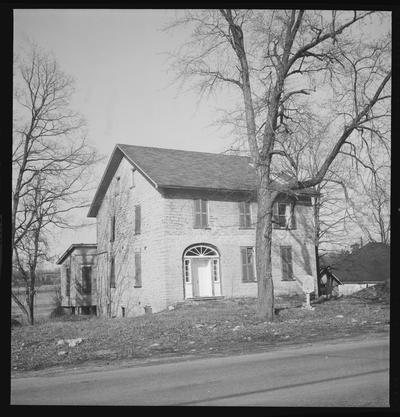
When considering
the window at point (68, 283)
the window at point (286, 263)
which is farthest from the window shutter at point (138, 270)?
the window at point (68, 283)

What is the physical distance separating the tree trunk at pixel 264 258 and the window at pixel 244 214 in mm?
8955

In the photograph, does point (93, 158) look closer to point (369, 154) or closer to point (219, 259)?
point (219, 259)

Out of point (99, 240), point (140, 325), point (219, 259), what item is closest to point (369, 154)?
point (140, 325)

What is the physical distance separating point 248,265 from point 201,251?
8.88ft

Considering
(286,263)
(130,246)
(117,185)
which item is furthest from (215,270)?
(117,185)

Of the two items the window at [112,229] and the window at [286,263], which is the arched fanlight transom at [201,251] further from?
the window at [112,229]

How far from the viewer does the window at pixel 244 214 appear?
25.3 m

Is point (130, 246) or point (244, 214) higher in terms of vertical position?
point (244, 214)

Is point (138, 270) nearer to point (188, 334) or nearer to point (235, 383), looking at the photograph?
point (188, 334)

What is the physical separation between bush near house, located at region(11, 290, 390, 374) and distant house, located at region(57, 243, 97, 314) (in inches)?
515

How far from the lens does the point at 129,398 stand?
690 centimetres

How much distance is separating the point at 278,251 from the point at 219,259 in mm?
3781

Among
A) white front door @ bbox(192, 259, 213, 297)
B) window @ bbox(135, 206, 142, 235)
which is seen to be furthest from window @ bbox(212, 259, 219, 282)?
window @ bbox(135, 206, 142, 235)

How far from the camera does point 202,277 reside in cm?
2388
